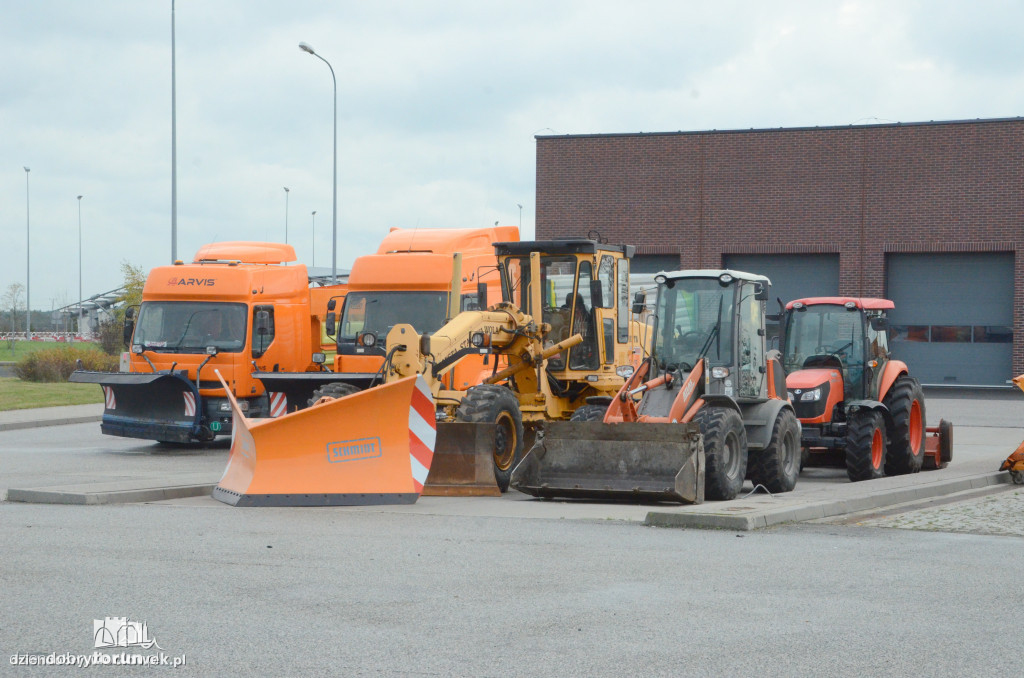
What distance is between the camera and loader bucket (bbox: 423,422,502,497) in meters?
13.8

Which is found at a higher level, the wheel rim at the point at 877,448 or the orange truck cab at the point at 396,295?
the orange truck cab at the point at 396,295

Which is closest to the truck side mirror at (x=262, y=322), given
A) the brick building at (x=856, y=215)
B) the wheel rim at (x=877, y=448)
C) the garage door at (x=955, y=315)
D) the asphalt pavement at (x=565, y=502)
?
the asphalt pavement at (x=565, y=502)

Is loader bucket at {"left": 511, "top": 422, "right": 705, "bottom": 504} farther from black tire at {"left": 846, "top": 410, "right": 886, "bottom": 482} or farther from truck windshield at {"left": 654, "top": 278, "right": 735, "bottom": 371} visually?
black tire at {"left": 846, "top": 410, "right": 886, "bottom": 482}

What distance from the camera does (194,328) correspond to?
66.0 feet

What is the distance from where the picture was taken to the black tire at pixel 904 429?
17.3m

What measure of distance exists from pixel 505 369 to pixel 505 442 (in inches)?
56.9

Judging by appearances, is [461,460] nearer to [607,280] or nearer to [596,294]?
[596,294]

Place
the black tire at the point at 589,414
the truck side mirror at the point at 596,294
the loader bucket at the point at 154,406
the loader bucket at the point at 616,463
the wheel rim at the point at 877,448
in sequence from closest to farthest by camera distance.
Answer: the loader bucket at the point at 616,463
the black tire at the point at 589,414
the truck side mirror at the point at 596,294
the wheel rim at the point at 877,448
the loader bucket at the point at 154,406

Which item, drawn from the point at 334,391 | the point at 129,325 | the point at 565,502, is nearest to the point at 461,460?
the point at 565,502

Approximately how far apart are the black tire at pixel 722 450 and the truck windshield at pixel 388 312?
618 centimetres

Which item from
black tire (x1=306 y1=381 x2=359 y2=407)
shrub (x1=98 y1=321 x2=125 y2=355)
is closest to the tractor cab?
black tire (x1=306 y1=381 x2=359 y2=407)

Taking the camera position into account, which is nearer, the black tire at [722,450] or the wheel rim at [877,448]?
the black tire at [722,450]

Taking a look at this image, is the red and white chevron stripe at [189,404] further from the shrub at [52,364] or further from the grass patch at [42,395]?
the shrub at [52,364]

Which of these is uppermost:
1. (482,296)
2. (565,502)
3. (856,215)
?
(856,215)
